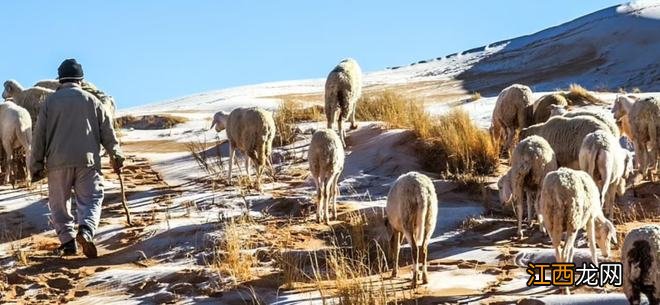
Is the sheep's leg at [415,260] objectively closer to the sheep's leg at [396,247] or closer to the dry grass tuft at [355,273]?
the dry grass tuft at [355,273]

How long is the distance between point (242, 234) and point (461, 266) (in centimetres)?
240

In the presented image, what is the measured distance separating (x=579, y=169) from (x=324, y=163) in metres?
2.85

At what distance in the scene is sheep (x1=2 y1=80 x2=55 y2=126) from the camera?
15.1m

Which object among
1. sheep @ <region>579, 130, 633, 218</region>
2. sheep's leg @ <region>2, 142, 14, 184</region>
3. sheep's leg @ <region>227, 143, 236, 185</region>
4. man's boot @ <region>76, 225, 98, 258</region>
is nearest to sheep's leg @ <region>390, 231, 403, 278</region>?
sheep @ <region>579, 130, 633, 218</region>

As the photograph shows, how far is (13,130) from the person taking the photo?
1308cm

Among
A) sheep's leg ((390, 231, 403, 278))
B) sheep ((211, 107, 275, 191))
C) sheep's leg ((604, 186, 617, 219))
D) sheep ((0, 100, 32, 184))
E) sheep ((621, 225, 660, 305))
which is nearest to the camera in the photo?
sheep ((621, 225, 660, 305))

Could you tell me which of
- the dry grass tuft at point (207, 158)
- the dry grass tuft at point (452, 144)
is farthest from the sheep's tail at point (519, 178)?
the dry grass tuft at point (207, 158)

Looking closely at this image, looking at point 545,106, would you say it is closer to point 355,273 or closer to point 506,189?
point 506,189

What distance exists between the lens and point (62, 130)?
366 inches

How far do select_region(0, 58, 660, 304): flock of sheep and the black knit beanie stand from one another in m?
2.74

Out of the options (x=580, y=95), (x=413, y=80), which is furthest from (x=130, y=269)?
(x=413, y=80)

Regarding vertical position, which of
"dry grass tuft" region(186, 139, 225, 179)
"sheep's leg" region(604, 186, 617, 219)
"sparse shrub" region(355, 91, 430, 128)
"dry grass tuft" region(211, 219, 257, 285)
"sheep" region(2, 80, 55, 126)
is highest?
"sheep" region(2, 80, 55, 126)

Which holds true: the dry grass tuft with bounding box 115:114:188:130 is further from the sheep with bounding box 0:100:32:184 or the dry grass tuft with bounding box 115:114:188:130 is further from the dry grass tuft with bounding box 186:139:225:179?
the sheep with bounding box 0:100:32:184

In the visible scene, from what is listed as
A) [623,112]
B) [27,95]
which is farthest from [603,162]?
[27,95]
